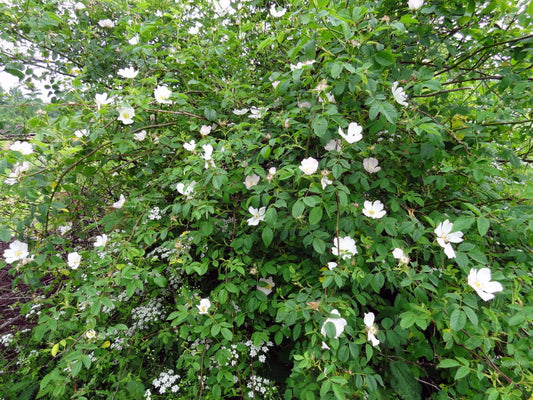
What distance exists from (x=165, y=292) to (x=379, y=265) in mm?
1355

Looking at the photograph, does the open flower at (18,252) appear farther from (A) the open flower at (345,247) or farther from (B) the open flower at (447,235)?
(B) the open flower at (447,235)

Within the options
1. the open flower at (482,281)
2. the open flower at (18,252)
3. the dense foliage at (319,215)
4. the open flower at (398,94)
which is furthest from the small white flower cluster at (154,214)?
the open flower at (482,281)

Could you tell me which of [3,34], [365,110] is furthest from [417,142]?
[3,34]

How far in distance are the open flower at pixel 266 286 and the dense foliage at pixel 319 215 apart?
0.01 meters

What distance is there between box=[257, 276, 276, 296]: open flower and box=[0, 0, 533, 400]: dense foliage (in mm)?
13

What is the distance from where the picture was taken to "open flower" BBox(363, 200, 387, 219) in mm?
1186

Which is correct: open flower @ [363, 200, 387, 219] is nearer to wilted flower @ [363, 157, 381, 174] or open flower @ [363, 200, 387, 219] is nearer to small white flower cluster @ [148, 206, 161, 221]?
wilted flower @ [363, 157, 381, 174]

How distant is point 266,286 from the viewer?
4.54 ft

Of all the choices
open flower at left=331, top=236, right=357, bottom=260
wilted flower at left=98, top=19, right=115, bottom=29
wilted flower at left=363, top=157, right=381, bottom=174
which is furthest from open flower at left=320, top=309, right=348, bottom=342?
wilted flower at left=98, top=19, right=115, bottom=29

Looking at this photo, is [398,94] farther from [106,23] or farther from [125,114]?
[106,23]

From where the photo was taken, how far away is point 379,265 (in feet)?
3.72

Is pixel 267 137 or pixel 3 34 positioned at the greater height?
pixel 3 34

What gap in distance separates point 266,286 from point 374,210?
63 cm

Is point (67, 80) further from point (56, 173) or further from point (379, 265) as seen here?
point (379, 265)
